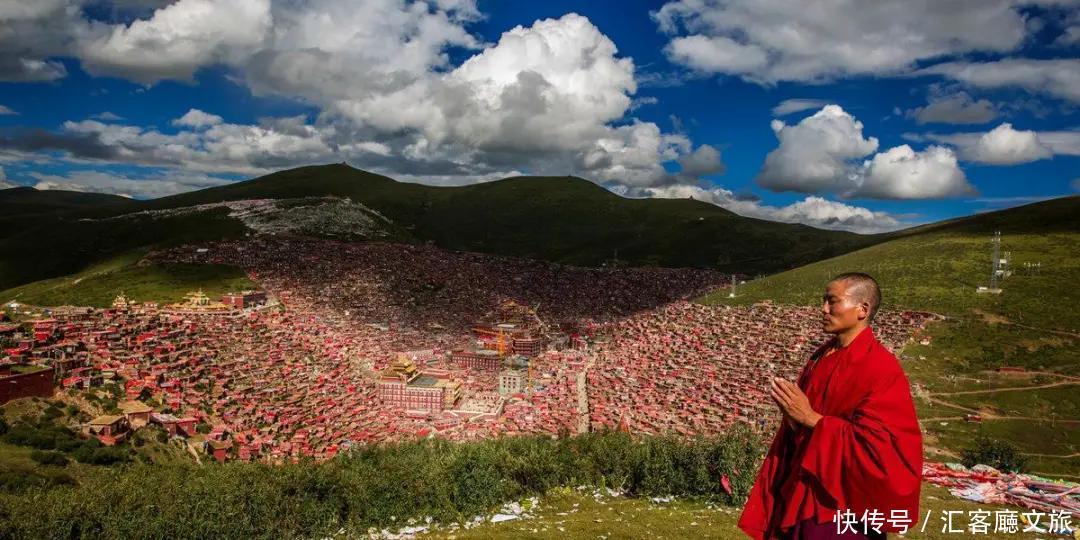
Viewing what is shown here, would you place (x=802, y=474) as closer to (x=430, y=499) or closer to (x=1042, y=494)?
(x=430, y=499)

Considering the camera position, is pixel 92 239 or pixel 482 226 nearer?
pixel 92 239

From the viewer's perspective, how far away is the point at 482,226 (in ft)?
446

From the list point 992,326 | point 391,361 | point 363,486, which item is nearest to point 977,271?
point 992,326

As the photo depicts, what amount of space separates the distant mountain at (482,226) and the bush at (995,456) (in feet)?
202

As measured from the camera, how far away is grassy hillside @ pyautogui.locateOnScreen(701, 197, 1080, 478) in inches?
1096

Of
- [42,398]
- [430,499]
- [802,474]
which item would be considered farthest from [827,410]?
[42,398]

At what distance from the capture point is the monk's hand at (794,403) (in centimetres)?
538

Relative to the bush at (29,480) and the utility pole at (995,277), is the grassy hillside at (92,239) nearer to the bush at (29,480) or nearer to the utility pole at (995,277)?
the bush at (29,480)

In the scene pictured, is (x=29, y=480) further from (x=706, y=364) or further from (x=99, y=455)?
(x=706, y=364)

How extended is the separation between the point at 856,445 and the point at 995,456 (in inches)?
1066

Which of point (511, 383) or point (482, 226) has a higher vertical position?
point (482, 226)

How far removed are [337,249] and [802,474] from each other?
3226 inches

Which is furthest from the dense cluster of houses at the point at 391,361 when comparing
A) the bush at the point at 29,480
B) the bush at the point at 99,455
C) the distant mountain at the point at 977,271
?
the distant mountain at the point at 977,271

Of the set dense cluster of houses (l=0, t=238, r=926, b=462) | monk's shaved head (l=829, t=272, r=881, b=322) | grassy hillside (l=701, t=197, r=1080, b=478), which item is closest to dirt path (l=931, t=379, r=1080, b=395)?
grassy hillside (l=701, t=197, r=1080, b=478)
